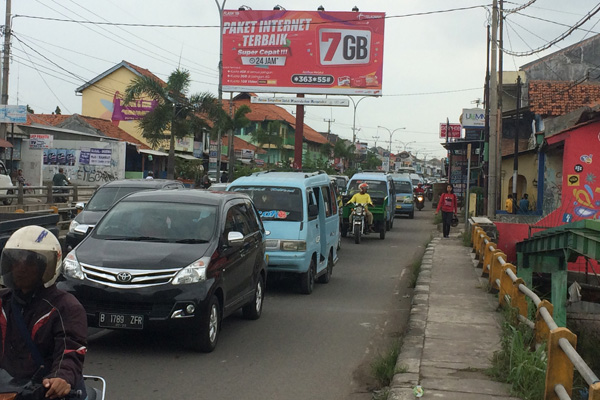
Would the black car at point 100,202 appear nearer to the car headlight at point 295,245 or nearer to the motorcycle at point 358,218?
the car headlight at point 295,245

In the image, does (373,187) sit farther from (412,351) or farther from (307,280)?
(412,351)

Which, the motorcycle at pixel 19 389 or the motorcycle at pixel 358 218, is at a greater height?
Result: the motorcycle at pixel 358 218

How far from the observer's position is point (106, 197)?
15.5 meters

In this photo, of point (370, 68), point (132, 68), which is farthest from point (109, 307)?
point (132, 68)

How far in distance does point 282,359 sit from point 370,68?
97.7 ft

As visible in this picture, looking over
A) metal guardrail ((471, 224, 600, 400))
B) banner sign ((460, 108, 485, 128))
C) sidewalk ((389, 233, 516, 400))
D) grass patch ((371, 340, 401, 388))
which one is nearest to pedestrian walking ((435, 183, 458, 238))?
banner sign ((460, 108, 485, 128))

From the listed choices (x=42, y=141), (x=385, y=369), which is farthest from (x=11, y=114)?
(x=385, y=369)

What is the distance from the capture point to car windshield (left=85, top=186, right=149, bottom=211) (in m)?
15.2

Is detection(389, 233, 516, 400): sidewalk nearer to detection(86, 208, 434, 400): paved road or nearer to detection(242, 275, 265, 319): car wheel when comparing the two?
detection(86, 208, 434, 400): paved road

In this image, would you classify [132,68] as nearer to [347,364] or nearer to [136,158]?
[136,158]

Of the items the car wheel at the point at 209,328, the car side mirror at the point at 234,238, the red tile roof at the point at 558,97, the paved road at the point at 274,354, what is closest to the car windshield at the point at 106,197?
the paved road at the point at 274,354

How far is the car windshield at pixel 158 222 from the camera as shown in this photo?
323 inches

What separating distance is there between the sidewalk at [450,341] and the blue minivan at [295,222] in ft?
6.09

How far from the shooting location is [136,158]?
47.2m
